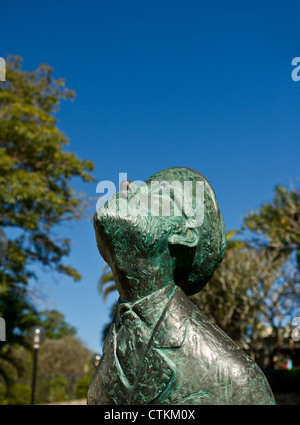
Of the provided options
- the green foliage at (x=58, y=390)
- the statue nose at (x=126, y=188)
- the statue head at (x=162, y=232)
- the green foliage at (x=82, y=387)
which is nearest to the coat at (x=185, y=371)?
the statue head at (x=162, y=232)

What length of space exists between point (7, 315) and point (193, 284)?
46.8 ft

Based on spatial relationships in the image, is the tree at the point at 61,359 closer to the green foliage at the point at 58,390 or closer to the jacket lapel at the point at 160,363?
the green foliage at the point at 58,390

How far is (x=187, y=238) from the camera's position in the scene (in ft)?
8.10

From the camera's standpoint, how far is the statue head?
242 cm

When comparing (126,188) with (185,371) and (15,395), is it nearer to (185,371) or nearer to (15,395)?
(185,371)

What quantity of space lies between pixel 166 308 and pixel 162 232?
389 millimetres

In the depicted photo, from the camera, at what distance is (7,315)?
15648 mm

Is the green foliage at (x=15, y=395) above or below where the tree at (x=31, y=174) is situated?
below

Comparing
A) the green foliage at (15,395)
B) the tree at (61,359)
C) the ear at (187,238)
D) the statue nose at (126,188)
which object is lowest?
the green foliage at (15,395)

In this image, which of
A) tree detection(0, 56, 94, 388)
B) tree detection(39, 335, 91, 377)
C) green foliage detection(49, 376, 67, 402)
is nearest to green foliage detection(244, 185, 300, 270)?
tree detection(0, 56, 94, 388)

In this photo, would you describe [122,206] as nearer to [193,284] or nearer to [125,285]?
[125,285]

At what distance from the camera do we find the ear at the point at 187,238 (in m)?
2.45

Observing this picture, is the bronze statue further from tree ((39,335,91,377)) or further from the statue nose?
tree ((39,335,91,377))

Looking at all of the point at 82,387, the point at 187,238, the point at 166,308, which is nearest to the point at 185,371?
the point at 166,308
